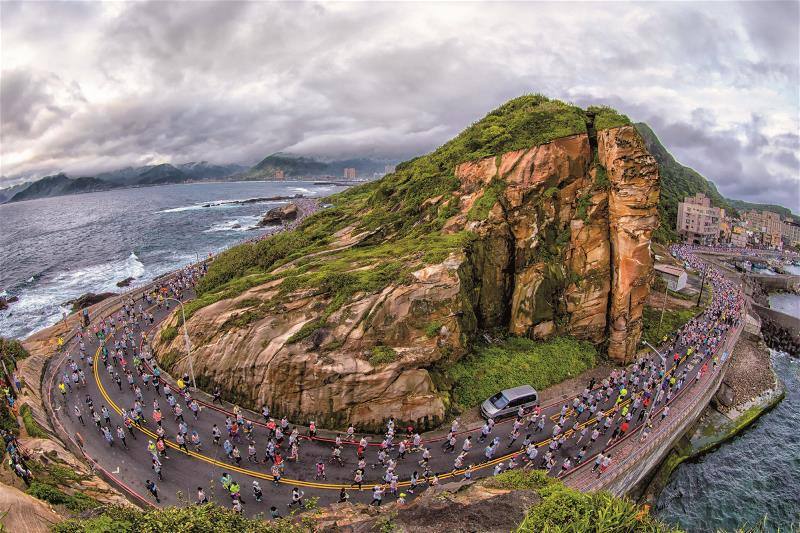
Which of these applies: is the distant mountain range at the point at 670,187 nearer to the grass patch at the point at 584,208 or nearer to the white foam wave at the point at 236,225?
the grass patch at the point at 584,208

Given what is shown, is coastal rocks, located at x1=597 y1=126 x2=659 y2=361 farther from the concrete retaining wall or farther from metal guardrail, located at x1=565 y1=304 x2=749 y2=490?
metal guardrail, located at x1=565 y1=304 x2=749 y2=490

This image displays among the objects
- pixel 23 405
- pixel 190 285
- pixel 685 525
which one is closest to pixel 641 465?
pixel 685 525

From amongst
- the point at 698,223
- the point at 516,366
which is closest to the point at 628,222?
the point at 516,366

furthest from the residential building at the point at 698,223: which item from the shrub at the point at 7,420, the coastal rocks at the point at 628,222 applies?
the shrub at the point at 7,420

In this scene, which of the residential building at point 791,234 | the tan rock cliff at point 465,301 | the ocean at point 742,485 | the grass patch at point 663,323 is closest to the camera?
the tan rock cliff at point 465,301

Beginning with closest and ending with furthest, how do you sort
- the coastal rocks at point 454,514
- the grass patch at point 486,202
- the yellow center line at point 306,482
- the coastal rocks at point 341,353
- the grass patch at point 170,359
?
the coastal rocks at point 454,514 < the yellow center line at point 306,482 < the coastal rocks at point 341,353 < the grass patch at point 170,359 < the grass patch at point 486,202

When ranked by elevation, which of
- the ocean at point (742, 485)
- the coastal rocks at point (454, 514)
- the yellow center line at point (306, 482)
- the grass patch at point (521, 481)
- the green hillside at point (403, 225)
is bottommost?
the ocean at point (742, 485)

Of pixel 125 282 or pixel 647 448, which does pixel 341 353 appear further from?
pixel 125 282
